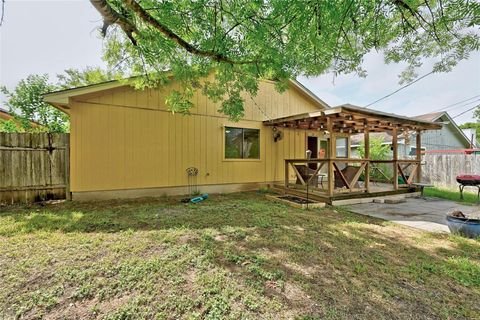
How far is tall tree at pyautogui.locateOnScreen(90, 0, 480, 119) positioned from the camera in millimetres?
3457

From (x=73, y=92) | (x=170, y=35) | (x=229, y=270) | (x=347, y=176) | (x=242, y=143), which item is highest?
(x=170, y=35)

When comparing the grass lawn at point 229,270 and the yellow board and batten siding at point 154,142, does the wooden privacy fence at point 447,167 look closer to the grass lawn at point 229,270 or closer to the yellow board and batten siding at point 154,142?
the yellow board and batten siding at point 154,142

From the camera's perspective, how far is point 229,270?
2.44m

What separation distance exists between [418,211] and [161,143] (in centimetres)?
763

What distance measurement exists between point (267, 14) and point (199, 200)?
193 inches

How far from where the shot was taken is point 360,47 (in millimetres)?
5125

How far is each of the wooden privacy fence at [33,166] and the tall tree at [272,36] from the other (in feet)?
9.67

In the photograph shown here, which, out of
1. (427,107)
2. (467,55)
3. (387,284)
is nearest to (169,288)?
(387,284)

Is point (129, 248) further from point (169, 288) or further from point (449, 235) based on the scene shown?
point (449, 235)

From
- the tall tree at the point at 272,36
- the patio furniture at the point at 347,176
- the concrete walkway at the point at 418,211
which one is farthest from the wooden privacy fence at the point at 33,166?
the patio furniture at the point at 347,176

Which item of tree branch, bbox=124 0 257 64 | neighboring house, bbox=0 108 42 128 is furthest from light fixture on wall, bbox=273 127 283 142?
neighboring house, bbox=0 108 42 128

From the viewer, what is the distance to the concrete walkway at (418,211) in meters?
4.46

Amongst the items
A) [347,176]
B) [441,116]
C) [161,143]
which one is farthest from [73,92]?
[441,116]

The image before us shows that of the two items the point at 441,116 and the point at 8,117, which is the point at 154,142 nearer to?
the point at 8,117
